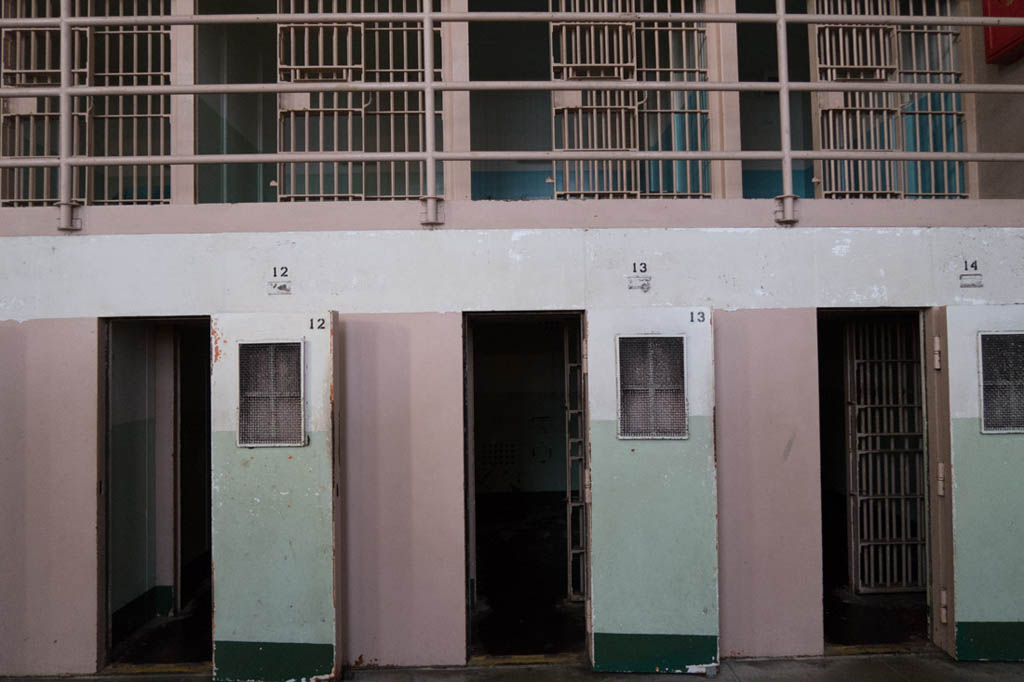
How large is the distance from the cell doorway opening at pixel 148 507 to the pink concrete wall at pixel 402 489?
142 centimetres

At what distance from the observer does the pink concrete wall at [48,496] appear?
4.23m

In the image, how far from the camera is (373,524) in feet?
14.2

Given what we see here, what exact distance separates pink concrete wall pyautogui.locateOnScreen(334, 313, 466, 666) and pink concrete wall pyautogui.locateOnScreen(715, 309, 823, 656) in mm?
1860

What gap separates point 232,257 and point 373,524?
2.11 m

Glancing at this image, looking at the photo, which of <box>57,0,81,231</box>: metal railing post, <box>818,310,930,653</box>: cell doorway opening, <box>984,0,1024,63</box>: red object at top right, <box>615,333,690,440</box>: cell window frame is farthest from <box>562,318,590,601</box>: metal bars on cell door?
<box>984,0,1024,63</box>: red object at top right

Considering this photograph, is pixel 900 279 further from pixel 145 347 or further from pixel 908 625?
pixel 145 347

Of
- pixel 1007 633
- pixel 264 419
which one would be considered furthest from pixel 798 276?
pixel 264 419

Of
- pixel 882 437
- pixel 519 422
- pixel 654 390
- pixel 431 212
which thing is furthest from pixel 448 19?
pixel 519 422

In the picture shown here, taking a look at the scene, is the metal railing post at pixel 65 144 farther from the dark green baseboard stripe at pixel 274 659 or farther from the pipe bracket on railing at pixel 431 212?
the dark green baseboard stripe at pixel 274 659

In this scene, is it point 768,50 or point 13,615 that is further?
point 768,50

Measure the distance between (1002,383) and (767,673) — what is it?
Answer: 2.56 metres

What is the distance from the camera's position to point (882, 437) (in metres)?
6.00

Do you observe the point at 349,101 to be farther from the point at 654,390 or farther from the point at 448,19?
the point at 654,390

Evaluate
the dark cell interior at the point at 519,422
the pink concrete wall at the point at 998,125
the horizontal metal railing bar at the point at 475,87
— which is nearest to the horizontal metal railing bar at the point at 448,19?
the horizontal metal railing bar at the point at 475,87
